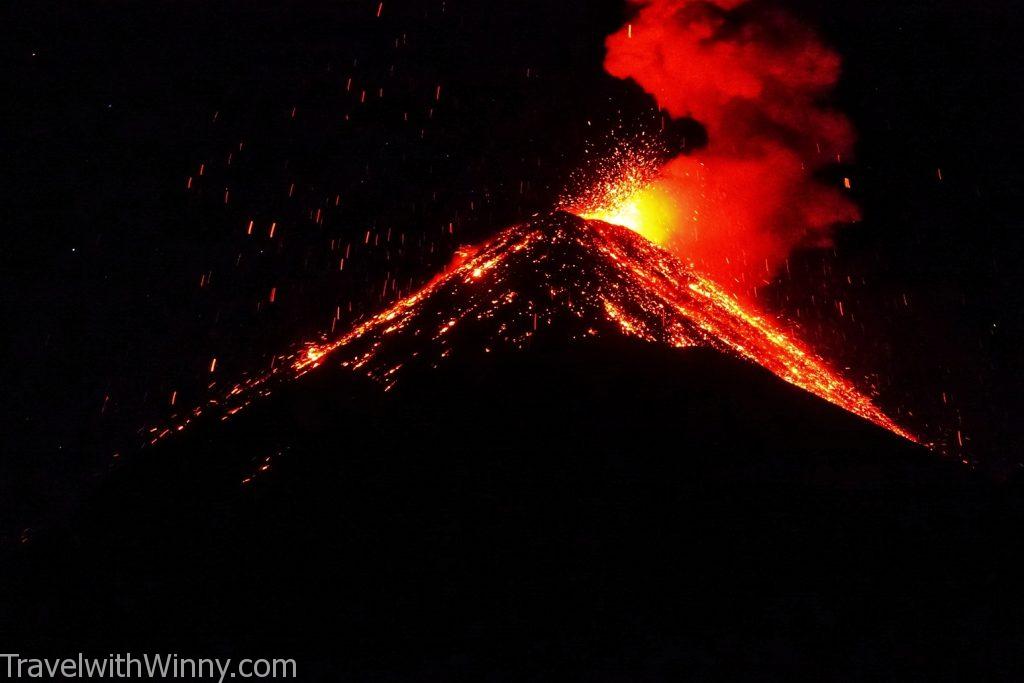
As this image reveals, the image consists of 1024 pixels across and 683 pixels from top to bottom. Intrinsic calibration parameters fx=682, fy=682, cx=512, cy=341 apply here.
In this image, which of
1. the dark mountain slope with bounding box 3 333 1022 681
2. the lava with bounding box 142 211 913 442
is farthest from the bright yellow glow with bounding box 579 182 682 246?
the dark mountain slope with bounding box 3 333 1022 681

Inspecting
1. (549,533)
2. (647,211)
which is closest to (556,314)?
(549,533)

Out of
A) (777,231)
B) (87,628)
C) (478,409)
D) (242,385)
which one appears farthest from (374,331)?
(777,231)

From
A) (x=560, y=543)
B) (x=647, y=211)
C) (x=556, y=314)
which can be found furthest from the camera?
(x=647, y=211)

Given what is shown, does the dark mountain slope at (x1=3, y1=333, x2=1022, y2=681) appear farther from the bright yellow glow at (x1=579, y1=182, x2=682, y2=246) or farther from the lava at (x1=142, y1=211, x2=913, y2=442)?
the bright yellow glow at (x1=579, y1=182, x2=682, y2=246)

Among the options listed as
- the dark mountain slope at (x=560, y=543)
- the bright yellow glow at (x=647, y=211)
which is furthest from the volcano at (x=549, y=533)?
the bright yellow glow at (x=647, y=211)

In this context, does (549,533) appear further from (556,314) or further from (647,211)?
(647,211)

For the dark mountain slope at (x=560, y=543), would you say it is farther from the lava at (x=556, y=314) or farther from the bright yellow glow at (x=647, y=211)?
the bright yellow glow at (x=647, y=211)
